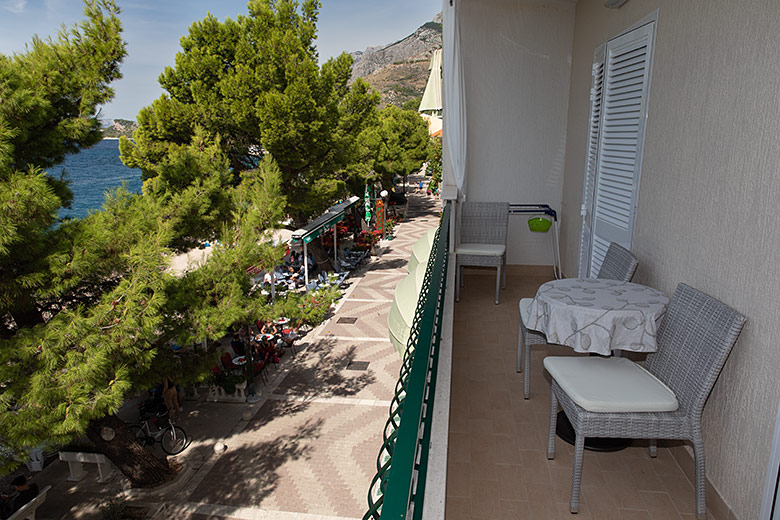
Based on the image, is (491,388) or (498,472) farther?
(491,388)

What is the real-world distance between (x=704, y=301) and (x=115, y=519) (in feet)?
25.4

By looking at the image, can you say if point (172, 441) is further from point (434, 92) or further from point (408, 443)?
point (434, 92)

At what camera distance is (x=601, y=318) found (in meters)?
2.79

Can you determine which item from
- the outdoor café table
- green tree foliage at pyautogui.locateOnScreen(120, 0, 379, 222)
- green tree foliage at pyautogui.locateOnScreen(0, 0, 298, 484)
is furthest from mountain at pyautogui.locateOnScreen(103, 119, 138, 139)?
the outdoor café table

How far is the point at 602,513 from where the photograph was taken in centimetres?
255

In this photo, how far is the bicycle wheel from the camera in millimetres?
8266

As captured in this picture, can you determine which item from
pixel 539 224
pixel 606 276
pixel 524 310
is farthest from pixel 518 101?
pixel 524 310

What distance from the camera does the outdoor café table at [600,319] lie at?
2.76 meters

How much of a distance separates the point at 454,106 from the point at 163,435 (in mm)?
7154

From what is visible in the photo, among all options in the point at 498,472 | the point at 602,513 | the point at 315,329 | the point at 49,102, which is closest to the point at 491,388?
the point at 498,472

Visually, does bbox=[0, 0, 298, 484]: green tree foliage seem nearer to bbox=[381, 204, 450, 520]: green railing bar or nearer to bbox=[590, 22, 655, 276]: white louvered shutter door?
bbox=[381, 204, 450, 520]: green railing bar

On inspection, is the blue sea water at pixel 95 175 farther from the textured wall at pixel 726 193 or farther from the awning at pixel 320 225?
the textured wall at pixel 726 193

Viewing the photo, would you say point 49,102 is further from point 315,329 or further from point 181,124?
point 181,124

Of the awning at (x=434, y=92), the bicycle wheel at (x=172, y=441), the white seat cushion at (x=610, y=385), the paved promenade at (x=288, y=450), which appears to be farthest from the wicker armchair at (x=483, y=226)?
the awning at (x=434, y=92)
